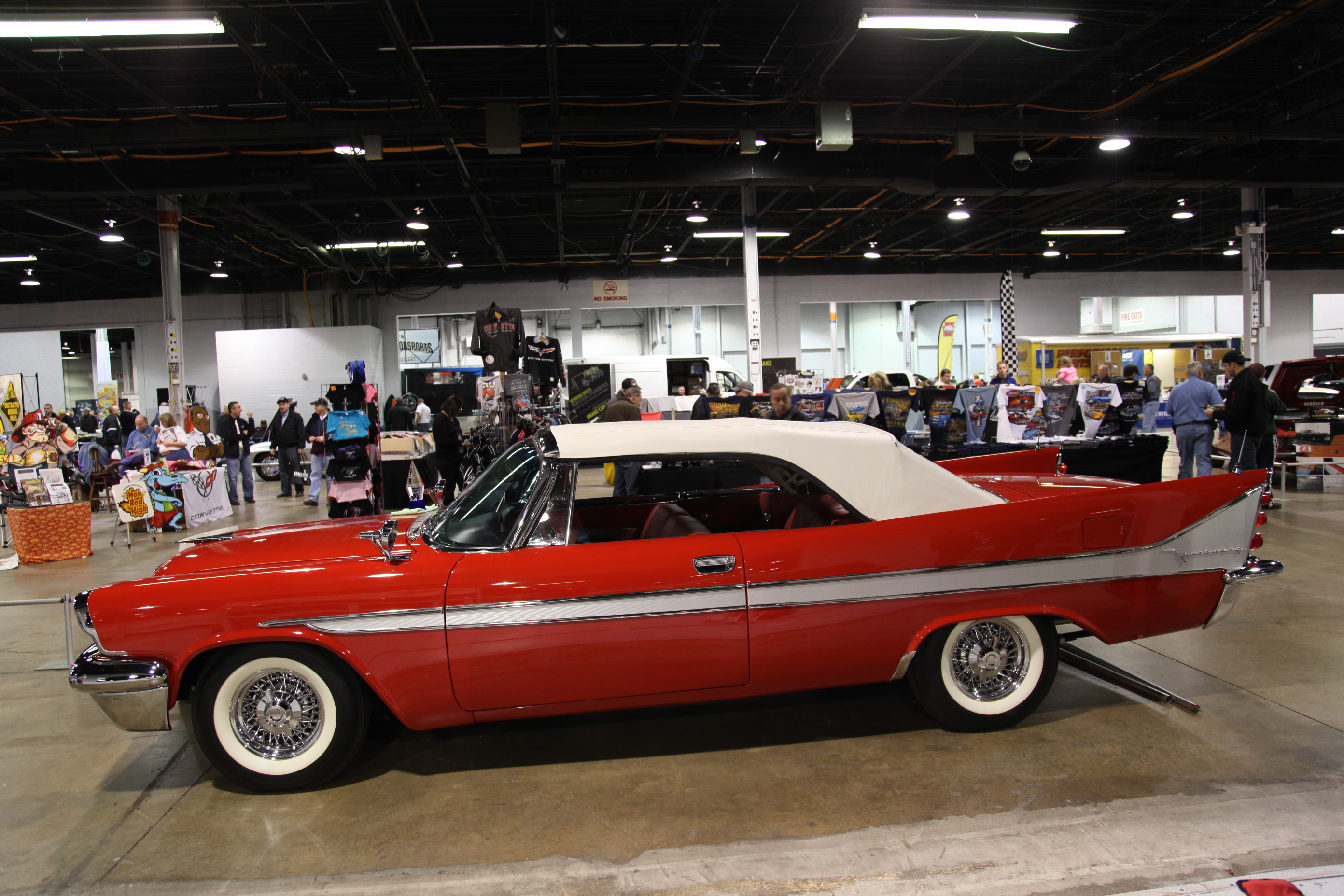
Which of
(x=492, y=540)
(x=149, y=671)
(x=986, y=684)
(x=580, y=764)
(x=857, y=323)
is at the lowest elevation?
(x=580, y=764)

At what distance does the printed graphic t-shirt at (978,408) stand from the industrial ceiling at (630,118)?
170 inches

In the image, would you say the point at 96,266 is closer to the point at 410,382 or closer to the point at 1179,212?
the point at 410,382

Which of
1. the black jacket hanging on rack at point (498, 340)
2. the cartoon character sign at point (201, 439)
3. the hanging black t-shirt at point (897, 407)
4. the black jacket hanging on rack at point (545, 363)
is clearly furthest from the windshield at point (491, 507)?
the cartoon character sign at point (201, 439)

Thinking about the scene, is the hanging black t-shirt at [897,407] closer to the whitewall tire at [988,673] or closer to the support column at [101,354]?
the whitewall tire at [988,673]

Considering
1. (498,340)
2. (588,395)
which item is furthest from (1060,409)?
(588,395)

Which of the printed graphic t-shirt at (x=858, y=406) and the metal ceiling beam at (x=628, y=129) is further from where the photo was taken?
the metal ceiling beam at (x=628, y=129)

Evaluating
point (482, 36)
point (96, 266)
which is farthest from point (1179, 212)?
point (96, 266)

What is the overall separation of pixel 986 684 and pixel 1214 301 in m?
34.4

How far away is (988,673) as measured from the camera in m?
3.20

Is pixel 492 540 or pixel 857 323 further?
pixel 857 323

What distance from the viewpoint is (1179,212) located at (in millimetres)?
19141

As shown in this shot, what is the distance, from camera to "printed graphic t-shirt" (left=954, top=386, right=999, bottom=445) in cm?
959

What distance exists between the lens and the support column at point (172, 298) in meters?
13.2

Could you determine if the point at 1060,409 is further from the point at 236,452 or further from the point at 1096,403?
the point at 236,452
